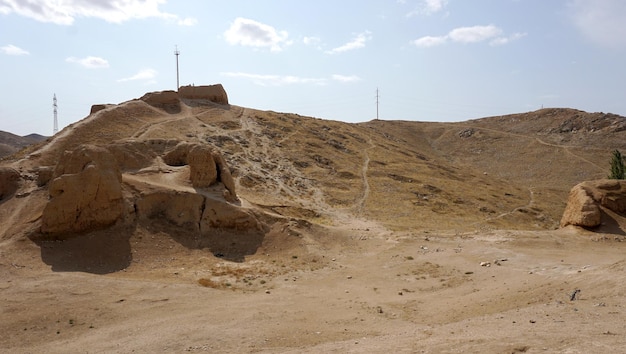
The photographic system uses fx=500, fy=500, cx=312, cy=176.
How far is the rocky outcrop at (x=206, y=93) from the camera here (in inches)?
1620

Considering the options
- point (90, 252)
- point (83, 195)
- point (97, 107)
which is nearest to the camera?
point (90, 252)

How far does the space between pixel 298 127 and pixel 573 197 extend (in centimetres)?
2470

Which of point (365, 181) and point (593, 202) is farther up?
point (365, 181)

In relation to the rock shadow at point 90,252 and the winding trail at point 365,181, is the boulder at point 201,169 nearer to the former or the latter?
the rock shadow at point 90,252

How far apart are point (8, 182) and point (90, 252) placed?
5.81 metres

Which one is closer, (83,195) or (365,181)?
(83,195)

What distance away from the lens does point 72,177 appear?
15523 mm

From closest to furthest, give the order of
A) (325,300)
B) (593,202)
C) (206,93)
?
(325,300), (593,202), (206,93)

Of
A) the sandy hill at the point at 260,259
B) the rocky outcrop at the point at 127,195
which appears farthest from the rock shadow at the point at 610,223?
the rocky outcrop at the point at 127,195

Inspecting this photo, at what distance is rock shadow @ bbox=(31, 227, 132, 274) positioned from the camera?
14.0 meters

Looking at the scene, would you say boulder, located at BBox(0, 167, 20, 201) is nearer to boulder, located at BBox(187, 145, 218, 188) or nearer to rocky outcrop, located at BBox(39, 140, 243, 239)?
rocky outcrop, located at BBox(39, 140, 243, 239)

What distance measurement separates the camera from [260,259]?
53.1 feet

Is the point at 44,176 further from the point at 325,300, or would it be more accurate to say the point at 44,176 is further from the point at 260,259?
the point at 325,300

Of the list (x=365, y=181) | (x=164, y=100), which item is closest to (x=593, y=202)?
(x=365, y=181)
